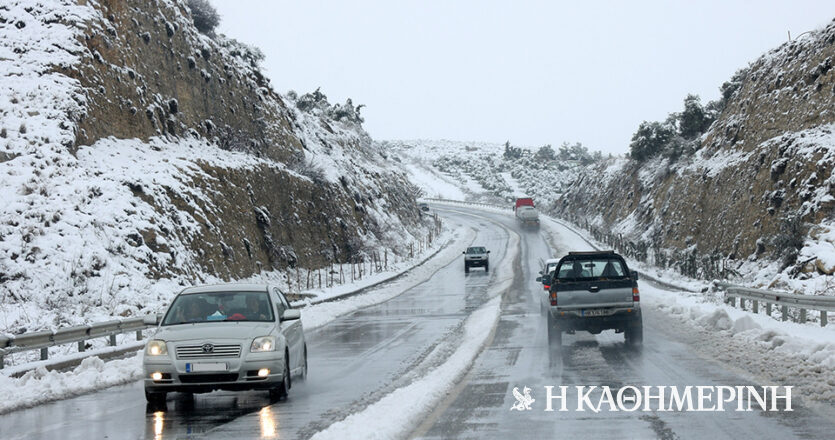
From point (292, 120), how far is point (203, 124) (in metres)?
14.7

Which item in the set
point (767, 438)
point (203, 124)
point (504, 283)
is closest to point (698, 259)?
point (504, 283)

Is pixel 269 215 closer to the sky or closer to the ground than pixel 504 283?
closer to the sky

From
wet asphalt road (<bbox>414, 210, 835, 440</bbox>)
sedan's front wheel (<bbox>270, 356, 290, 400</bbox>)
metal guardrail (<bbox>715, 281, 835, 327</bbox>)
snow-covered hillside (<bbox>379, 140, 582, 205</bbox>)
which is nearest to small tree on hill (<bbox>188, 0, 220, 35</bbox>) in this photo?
wet asphalt road (<bbox>414, 210, 835, 440</bbox>)

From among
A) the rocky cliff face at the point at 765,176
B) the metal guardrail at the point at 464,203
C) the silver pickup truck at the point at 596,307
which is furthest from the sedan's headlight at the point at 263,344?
the metal guardrail at the point at 464,203

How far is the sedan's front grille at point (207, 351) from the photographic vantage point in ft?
35.2

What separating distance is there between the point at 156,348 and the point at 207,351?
72 centimetres

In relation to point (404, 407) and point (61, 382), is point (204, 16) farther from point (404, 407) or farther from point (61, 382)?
point (404, 407)

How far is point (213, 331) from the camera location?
36.4 ft

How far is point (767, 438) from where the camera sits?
25.1 ft

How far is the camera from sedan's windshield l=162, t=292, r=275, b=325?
38.9 feet

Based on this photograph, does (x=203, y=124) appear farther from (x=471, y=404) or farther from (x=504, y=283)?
(x=471, y=404)

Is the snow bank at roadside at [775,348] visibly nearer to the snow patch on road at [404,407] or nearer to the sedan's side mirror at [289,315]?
the snow patch on road at [404,407]

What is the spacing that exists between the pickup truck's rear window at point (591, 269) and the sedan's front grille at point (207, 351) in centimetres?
806

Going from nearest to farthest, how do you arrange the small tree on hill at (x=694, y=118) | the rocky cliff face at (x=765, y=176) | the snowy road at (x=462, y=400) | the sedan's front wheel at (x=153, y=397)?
the snowy road at (x=462, y=400)
the sedan's front wheel at (x=153, y=397)
the rocky cliff face at (x=765, y=176)
the small tree on hill at (x=694, y=118)
